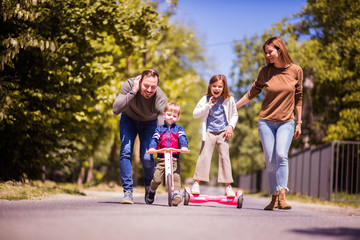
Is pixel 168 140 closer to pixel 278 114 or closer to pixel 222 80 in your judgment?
pixel 222 80

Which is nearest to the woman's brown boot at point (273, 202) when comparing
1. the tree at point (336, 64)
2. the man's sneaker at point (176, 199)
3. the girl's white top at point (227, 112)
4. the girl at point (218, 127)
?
the girl at point (218, 127)

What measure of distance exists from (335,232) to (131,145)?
3554mm

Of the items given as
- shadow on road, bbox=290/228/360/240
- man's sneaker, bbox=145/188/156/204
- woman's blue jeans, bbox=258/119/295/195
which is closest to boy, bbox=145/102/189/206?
man's sneaker, bbox=145/188/156/204

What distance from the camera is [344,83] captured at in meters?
18.9

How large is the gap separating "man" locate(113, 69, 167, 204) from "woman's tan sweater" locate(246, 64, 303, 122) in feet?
4.95

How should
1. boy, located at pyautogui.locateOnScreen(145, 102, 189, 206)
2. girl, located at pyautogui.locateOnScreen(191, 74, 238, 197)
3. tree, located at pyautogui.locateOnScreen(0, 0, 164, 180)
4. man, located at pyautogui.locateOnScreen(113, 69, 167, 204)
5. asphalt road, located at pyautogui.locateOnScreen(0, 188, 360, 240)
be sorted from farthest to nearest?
tree, located at pyautogui.locateOnScreen(0, 0, 164, 180)
girl, located at pyautogui.locateOnScreen(191, 74, 238, 197)
boy, located at pyautogui.locateOnScreen(145, 102, 189, 206)
man, located at pyautogui.locateOnScreen(113, 69, 167, 204)
asphalt road, located at pyautogui.locateOnScreen(0, 188, 360, 240)

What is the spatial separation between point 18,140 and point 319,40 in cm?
1457

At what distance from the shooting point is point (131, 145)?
→ 279 inches

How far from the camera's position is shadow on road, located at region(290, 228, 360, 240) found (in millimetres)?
4007

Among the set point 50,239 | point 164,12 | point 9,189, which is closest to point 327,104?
point 164,12

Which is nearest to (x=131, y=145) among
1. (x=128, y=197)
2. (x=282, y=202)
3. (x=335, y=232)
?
(x=128, y=197)

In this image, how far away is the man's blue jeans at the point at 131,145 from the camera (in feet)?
22.8

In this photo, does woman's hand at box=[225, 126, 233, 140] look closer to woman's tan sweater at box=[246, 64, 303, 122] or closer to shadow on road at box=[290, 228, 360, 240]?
woman's tan sweater at box=[246, 64, 303, 122]

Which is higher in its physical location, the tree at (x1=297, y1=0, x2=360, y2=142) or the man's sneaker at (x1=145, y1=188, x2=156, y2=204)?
the tree at (x1=297, y1=0, x2=360, y2=142)
